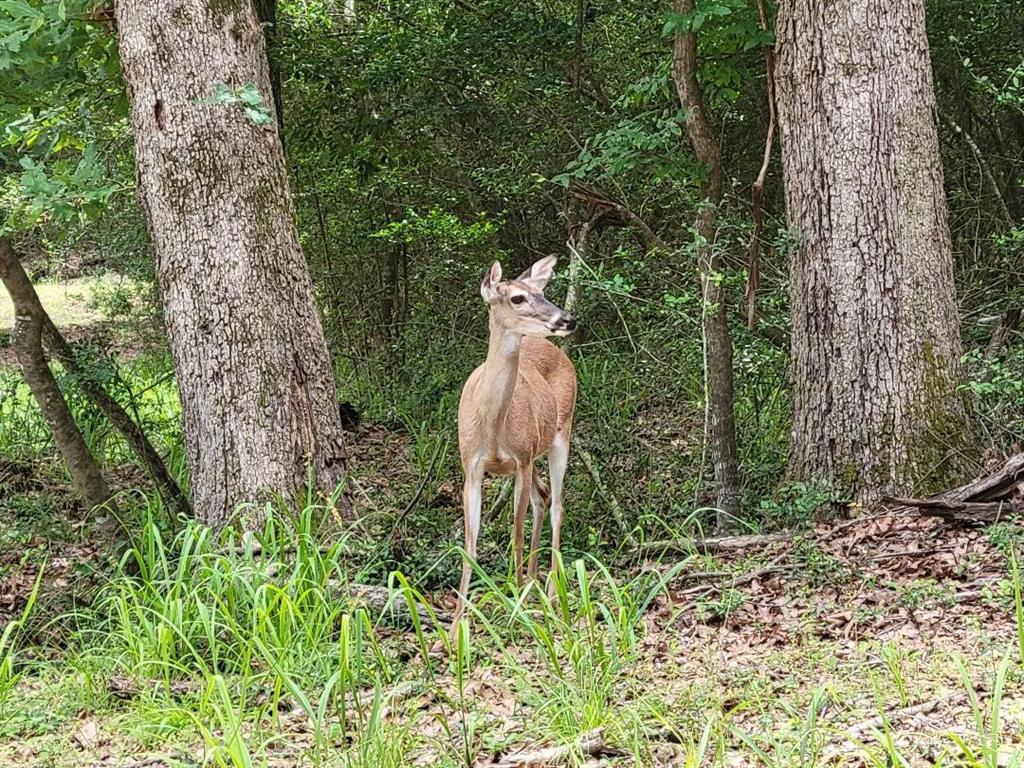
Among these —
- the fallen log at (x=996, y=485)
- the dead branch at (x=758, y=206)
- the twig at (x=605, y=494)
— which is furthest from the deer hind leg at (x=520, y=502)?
the fallen log at (x=996, y=485)

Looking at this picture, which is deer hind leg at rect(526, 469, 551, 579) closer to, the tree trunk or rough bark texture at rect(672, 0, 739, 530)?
rough bark texture at rect(672, 0, 739, 530)

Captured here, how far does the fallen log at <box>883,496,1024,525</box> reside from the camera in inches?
206

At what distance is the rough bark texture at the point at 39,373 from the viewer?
616 cm

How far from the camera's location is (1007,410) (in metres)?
6.09

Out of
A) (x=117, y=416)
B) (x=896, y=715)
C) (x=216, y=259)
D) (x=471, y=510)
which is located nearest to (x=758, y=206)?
(x=471, y=510)

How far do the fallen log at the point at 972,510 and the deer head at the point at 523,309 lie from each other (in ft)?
6.16

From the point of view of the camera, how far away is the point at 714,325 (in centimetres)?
660

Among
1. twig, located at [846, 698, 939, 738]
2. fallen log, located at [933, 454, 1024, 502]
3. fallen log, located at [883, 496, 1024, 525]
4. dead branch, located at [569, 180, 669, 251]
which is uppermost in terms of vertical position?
dead branch, located at [569, 180, 669, 251]

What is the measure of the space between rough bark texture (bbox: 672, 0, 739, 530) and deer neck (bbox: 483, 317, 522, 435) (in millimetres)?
1437

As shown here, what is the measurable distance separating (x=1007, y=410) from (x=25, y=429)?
275 inches

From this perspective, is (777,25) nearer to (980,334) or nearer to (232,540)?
(980,334)

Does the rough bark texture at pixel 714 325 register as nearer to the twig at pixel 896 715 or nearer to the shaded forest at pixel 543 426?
the shaded forest at pixel 543 426

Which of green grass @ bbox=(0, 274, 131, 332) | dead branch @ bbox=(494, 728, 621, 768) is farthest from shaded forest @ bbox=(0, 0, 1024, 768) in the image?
green grass @ bbox=(0, 274, 131, 332)

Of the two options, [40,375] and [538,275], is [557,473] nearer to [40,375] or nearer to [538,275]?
[538,275]
